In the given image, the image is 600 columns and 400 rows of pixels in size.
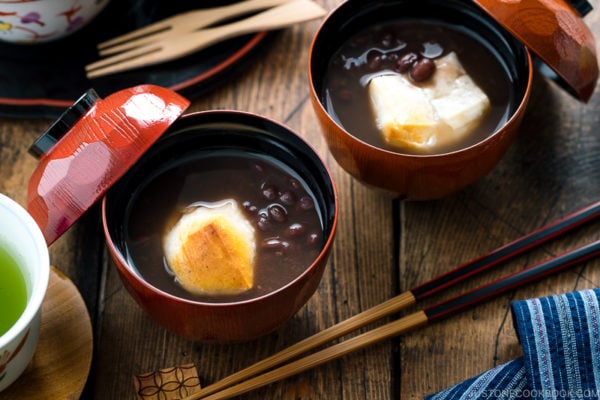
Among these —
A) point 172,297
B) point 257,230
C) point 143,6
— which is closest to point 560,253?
point 257,230

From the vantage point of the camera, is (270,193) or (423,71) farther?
(423,71)

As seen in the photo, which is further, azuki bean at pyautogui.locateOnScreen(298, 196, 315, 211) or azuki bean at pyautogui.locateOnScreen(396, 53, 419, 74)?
azuki bean at pyautogui.locateOnScreen(396, 53, 419, 74)

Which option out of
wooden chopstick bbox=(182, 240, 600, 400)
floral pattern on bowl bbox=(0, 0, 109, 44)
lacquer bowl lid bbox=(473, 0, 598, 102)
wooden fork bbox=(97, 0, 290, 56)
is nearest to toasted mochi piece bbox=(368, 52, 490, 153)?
lacquer bowl lid bbox=(473, 0, 598, 102)

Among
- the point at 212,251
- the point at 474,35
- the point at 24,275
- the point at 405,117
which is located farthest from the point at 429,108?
the point at 24,275

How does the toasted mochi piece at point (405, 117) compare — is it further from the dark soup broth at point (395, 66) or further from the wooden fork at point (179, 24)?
the wooden fork at point (179, 24)

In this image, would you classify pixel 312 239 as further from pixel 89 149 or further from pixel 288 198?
pixel 89 149

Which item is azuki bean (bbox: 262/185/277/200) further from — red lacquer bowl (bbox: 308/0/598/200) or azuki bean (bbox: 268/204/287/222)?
red lacquer bowl (bbox: 308/0/598/200)

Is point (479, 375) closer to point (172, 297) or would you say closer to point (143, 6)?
point (172, 297)
